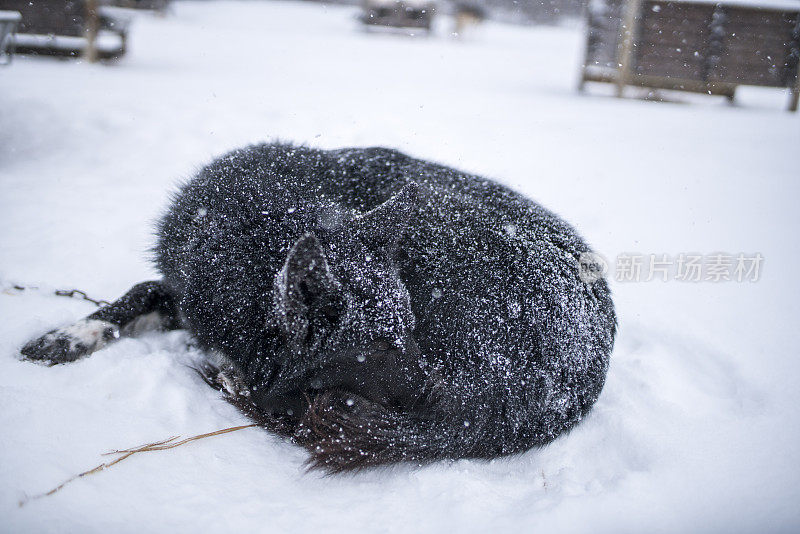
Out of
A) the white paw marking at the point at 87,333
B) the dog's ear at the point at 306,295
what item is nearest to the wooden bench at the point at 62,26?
the white paw marking at the point at 87,333

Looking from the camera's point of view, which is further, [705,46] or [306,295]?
[705,46]

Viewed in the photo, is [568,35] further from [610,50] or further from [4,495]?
[4,495]

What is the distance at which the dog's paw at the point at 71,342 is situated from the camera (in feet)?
7.29

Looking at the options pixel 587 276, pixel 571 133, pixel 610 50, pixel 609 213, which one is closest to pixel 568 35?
pixel 610 50

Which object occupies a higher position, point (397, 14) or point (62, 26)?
point (397, 14)

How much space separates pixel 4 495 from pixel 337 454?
3.50 feet

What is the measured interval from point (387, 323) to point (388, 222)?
0.51 meters

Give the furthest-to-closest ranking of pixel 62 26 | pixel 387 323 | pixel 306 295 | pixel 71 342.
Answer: pixel 62 26 → pixel 71 342 → pixel 387 323 → pixel 306 295

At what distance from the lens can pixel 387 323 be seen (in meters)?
1.78

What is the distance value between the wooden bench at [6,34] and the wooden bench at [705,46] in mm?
8807

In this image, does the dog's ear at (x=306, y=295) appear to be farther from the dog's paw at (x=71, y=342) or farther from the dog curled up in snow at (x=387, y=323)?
the dog's paw at (x=71, y=342)

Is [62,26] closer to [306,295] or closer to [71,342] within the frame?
[71,342]

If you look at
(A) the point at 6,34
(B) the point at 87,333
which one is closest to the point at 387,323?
(B) the point at 87,333

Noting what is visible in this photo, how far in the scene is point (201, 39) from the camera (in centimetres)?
1220
